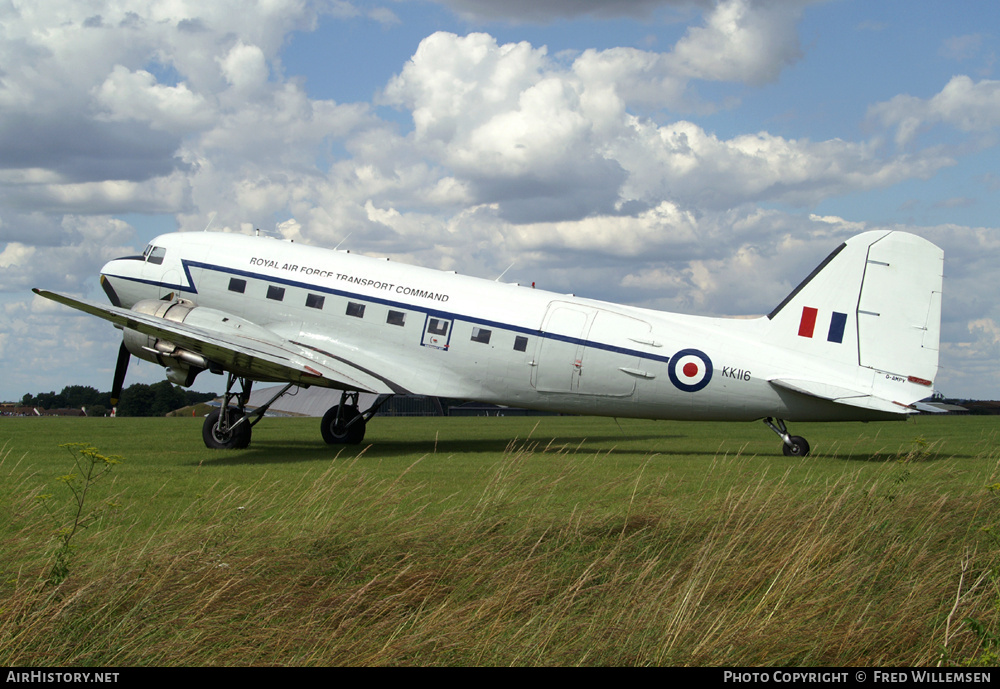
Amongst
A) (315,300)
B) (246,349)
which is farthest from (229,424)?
(315,300)

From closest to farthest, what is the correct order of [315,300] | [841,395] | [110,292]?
1. [841,395]
2. [315,300]
3. [110,292]

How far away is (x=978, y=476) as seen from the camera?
42.0ft

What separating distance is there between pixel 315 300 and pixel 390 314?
1947mm

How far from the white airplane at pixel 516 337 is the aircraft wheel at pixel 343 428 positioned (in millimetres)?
306

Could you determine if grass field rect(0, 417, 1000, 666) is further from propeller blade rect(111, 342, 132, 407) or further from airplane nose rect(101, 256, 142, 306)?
airplane nose rect(101, 256, 142, 306)

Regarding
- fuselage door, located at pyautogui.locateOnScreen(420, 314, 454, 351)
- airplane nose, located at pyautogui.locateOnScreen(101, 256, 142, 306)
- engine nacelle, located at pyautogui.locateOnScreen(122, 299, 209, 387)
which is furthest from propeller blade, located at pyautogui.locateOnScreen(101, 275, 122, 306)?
fuselage door, located at pyautogui.locateOnScreen(420, 314, 454, 351)

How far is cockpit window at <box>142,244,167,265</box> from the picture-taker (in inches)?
794

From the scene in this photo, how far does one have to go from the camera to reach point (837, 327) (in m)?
16.5

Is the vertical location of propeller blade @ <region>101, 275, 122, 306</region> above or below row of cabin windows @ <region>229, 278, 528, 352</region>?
below

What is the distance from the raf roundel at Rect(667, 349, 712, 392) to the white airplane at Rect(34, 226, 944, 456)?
24mm

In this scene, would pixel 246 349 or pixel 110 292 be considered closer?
pixel 246 349

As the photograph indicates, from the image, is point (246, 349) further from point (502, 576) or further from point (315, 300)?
point (502, 576)

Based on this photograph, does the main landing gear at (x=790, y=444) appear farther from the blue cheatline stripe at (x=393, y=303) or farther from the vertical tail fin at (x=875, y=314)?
the blue cheatline stripe at (x=393, y=303)
